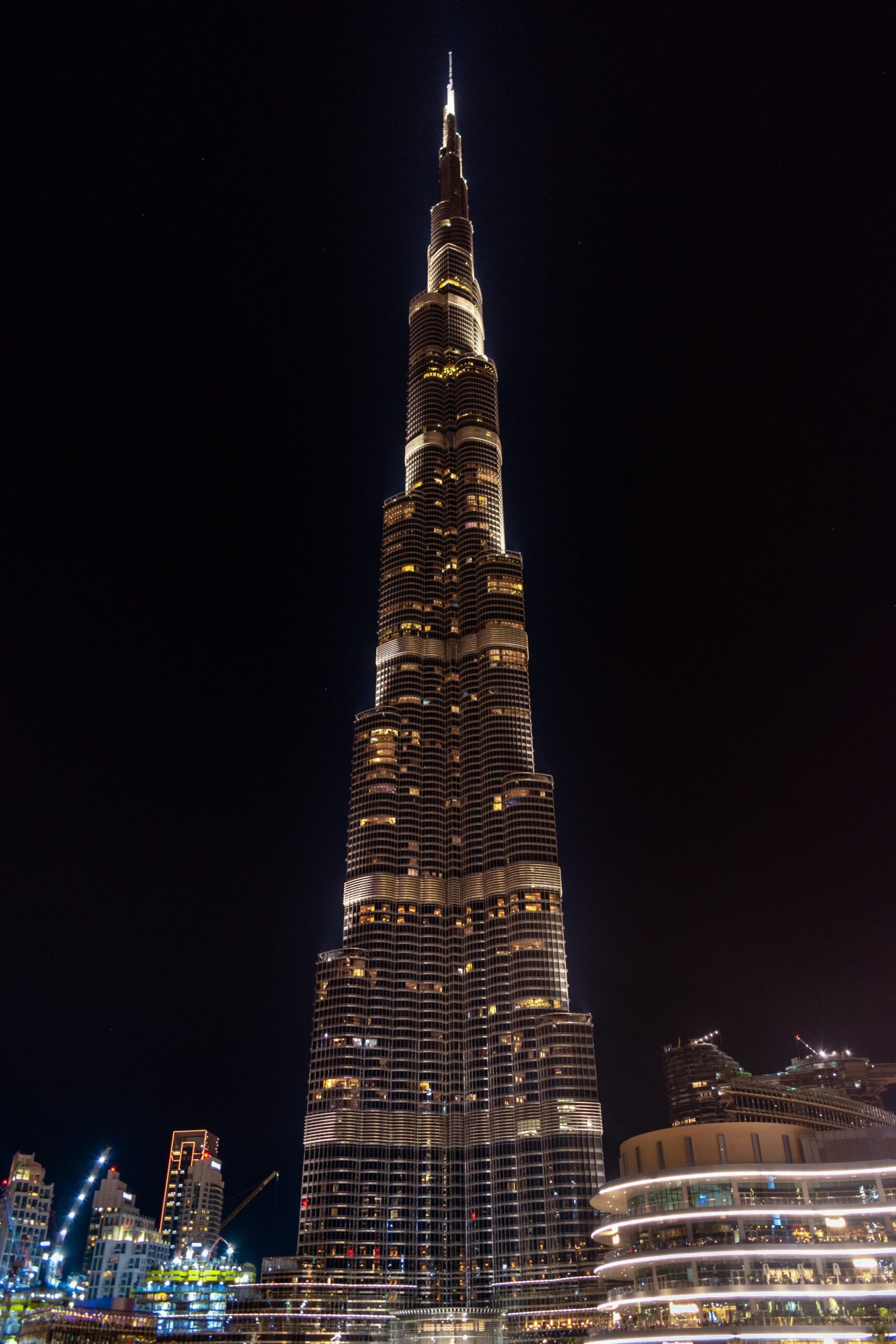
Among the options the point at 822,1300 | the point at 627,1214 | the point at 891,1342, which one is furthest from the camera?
the point at 627,1214

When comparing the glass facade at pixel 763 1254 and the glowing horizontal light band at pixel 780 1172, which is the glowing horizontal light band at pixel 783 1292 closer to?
the glass facade at pixel 763 1254

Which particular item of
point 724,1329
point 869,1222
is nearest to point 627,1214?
point 724,1329

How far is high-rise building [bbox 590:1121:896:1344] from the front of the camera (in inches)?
5044

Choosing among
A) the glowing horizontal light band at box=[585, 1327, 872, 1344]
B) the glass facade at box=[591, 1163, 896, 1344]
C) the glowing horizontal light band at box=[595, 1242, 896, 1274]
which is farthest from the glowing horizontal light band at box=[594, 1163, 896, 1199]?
the glowing horizontal light band at box=[585, 1327, 872, 1344]

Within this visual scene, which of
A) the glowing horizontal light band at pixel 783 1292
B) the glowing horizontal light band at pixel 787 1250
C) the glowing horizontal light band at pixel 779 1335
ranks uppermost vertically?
the glowing horizontal light band at pixel 787 1250

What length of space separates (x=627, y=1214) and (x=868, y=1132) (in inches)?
1342

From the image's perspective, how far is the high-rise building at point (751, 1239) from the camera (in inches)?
5044

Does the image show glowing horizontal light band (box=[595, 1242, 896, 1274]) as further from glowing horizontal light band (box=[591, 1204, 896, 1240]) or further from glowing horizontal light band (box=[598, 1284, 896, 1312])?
glowing horizontal light band (box=[591, 1204, 896, 1240])

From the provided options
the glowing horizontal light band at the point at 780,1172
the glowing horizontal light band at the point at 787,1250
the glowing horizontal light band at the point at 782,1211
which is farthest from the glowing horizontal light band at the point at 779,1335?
the glowing horizontal light band at the point at 780,1172

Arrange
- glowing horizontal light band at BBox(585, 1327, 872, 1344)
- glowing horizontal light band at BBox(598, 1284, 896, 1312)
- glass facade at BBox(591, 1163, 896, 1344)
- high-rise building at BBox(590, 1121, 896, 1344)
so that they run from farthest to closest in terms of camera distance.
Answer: high-rise building at BBox(590, 1121, 896, 1344), glass facade at BBox(591, 1163, 896, 1344), glowing horizontal light band at BBox(598, 1284, 896, 1312), glowing horizontal light band at BBox(585, 1327, 872, 1344)

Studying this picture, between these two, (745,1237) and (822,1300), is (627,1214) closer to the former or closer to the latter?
(745,1237)

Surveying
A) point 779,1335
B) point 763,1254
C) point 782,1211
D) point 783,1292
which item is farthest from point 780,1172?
point 779,1335

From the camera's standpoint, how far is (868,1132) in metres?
141

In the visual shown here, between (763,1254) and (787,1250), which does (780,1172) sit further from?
(763,1254)
